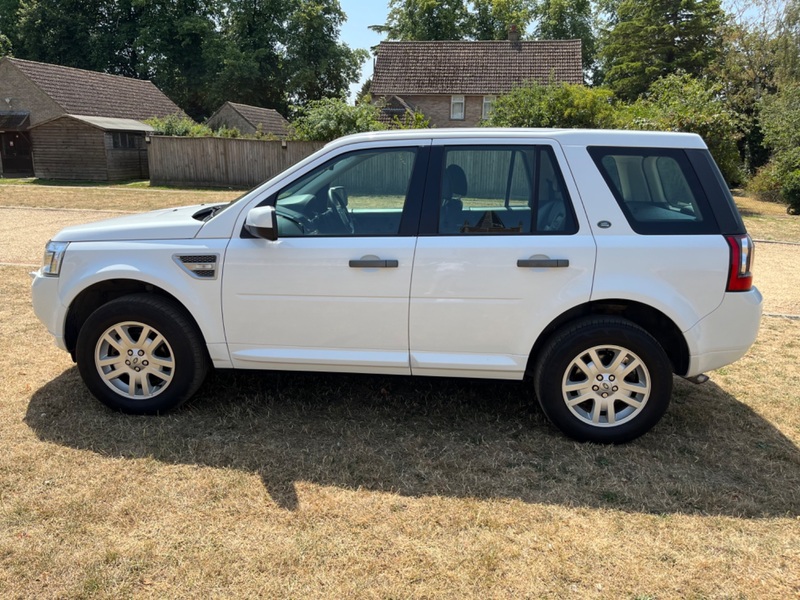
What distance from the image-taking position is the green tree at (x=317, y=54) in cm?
5231

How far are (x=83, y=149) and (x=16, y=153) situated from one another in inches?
252

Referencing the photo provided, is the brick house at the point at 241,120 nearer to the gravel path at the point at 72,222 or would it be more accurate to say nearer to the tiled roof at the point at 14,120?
the tiled roof at the point at 14,120

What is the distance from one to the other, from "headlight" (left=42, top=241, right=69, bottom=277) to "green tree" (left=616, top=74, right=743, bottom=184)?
18.6 meters

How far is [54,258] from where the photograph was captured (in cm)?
453

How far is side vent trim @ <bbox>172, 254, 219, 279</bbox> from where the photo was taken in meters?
4.29

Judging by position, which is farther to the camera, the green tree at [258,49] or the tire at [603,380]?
the green tree at [258,49]

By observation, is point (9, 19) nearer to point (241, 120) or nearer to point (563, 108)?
point (241, 120)

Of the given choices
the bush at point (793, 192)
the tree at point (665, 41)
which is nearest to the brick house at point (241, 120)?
the tree at point (665, 41)

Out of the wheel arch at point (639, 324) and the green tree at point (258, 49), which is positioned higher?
the green tree at point (258, 49)

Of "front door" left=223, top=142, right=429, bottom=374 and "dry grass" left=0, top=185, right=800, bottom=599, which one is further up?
"front door" left=223, top=142, right=429, bottom=374

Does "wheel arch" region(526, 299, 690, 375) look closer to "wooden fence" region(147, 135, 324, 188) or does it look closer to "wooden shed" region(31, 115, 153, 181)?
"wooden fence" region(147, 135, 324, 188)

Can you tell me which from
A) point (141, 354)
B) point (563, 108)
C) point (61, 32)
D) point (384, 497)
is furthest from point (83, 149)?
point (384, 497)

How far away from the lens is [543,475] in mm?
3881

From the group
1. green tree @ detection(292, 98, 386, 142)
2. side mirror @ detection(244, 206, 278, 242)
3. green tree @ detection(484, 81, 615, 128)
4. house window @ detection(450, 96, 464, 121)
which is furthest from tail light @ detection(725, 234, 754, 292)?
house window @ detection(450, 96, 464, 121)
